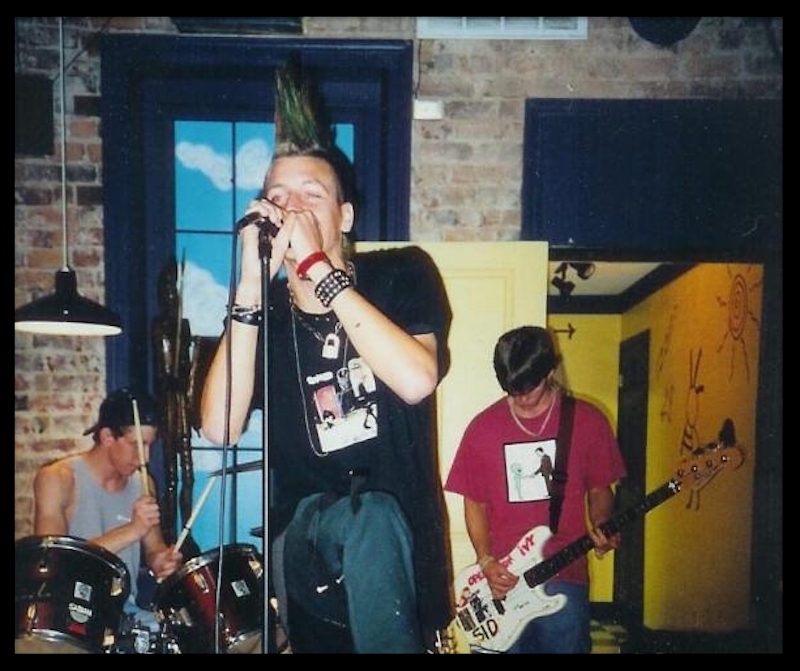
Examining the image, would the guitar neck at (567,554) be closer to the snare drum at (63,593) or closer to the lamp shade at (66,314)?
the snare drum at (63,593)

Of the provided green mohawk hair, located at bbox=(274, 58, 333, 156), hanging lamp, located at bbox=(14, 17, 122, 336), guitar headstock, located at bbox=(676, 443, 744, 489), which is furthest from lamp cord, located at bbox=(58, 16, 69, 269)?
guitar headstock, located at bbox=(676, 443, 744, 489)

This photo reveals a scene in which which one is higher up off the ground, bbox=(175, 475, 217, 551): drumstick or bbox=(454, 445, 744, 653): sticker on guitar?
bbox=(175, 475, 217, 551): drumstick

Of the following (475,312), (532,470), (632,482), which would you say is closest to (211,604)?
(532,470)

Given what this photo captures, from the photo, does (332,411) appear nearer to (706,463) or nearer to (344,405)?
(344,405)

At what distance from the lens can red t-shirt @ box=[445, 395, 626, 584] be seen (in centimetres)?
250

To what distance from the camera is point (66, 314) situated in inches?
92.0

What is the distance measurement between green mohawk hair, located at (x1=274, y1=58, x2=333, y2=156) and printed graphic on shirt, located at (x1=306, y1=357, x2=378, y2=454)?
30.2 inches

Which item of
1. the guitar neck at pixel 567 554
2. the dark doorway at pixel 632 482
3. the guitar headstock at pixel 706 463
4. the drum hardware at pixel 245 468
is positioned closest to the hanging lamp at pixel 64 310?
the drum hardware at pixel 245 468

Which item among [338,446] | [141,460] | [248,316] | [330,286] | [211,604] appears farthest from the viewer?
[141,460]

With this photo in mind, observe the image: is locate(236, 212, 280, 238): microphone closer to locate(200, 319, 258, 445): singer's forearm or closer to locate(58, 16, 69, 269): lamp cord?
locate(200, 319, 258, 445): singer's forearm

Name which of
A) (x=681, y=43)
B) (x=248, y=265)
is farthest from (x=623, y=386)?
(x=248, y=265)

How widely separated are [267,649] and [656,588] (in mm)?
1727

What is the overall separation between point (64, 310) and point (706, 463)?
228 cm

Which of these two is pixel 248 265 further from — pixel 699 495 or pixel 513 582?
pixel 699 495
